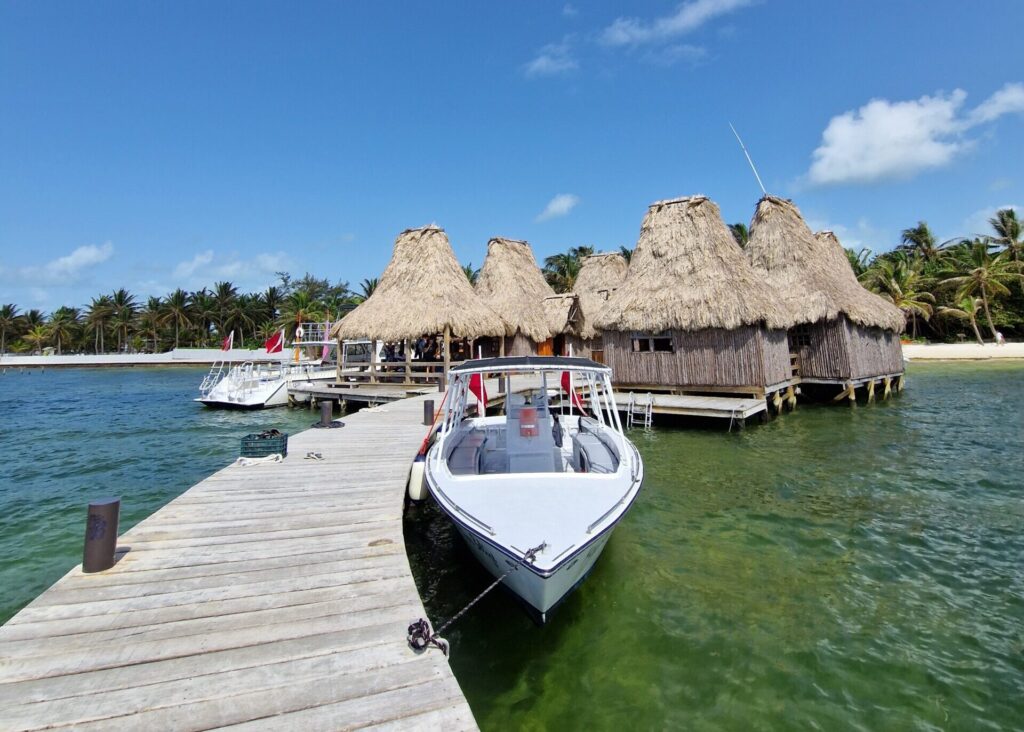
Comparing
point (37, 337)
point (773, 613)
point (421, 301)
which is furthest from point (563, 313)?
point (37, 337)

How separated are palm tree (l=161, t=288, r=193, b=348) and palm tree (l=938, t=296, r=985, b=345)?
8640cm

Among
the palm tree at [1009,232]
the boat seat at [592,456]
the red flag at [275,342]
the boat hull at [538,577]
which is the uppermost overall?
the palm tree at [1009,232]

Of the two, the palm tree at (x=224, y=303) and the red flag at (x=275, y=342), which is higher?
the palm tree at (x=224, y=303)

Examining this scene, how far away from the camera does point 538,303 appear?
28266 millimetres

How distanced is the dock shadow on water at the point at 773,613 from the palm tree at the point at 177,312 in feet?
238

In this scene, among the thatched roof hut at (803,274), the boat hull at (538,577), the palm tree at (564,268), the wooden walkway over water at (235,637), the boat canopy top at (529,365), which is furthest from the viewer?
the palm tree at (564,268)

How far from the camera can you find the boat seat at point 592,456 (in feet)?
23.6

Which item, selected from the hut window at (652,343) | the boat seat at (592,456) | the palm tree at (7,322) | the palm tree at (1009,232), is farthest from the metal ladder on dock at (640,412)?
the palm tree at (7,322)

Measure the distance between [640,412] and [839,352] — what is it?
9988 millimetres

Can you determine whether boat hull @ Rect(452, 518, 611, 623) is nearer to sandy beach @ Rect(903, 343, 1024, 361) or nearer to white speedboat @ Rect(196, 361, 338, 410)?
white speedboat @ Rect(196, 361, 338, 410)

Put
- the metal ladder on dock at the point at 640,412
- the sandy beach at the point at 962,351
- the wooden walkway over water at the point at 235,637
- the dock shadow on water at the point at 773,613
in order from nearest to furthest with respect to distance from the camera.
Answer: the wooden walkway over water at the point at 235,637, the dock shadow on water at the point at 773,613, the metal ladder on dock at the point at 640,412, the sandy beach at the point at 962,351

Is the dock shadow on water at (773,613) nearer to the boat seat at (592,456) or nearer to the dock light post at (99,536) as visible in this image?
the boat seat at (592,456)

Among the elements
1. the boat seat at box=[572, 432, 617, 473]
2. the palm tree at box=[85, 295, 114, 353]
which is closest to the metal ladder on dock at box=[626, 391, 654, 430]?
the boat seat at box=[572, 432, 617, 473]

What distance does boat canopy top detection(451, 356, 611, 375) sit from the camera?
23.1 feet
